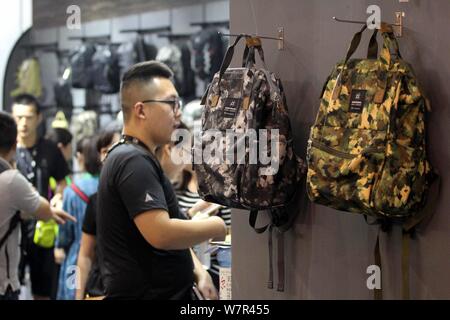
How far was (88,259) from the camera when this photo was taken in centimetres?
438

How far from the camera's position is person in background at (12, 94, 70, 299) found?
6.77 metres

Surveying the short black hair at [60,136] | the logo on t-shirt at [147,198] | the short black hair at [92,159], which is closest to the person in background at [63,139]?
the short black hair at [60,136]

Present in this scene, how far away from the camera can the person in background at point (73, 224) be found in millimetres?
5684

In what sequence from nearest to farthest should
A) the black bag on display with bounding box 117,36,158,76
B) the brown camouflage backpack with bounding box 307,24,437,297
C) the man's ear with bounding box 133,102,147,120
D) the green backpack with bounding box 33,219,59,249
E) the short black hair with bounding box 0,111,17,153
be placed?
1. the brown camouflage backpack with bounding box 307,24,437,297
2. the man's ear with bounding box 133,102,147,120
3. the short black hair with bounding box 0,111,17,153
4. the green backpack with bounding box 33,219,59,249
5. the black bag on display with bounding box 117,36,158,76

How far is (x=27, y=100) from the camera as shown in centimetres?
759

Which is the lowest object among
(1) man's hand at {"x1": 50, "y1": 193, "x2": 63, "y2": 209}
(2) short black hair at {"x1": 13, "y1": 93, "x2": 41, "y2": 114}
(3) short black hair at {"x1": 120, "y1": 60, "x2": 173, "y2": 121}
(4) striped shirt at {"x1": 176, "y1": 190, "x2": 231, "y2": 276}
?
(1) man's hand at {"x1": 50, "y1": 193, "x2": 63, "y2": 209}

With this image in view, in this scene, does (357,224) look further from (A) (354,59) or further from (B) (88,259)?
(B) (88,259)

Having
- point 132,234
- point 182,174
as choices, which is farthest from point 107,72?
point 132,234

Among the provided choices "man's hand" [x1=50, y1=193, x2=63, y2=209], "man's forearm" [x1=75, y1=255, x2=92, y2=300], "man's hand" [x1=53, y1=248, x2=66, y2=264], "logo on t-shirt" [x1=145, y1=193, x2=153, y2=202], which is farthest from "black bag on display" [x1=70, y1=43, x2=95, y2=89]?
"logo on t-shirt" [x1=145, y1=193, x2=153, y2=202]

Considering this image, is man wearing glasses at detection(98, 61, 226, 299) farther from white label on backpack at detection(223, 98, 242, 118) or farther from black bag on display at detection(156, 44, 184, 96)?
black bag on display at detection(156, 44, 184, 96)

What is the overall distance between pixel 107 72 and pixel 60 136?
716 mm

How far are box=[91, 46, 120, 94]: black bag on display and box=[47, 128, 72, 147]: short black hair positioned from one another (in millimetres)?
494

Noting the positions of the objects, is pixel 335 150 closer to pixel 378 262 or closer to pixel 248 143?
pixel 248 143

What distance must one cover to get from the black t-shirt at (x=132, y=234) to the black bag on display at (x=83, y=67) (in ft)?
13.5
